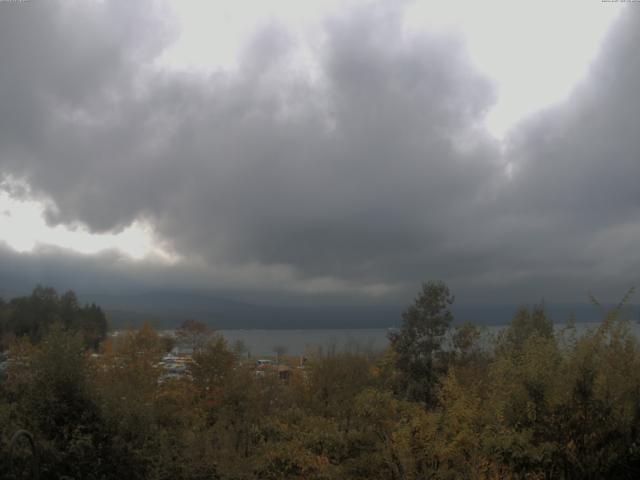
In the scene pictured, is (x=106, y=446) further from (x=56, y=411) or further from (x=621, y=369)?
(x=621, y=369)

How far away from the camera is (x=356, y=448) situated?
22.4 metres

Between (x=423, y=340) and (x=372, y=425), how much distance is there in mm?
26153

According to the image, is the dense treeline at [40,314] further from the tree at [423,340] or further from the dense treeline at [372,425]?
the dense treeline at [372,425]

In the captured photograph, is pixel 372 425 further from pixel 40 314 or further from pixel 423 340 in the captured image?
pixel 40 314

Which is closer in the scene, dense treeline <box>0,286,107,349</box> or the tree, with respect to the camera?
the tree

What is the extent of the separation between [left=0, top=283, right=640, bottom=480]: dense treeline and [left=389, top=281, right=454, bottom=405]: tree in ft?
49.5

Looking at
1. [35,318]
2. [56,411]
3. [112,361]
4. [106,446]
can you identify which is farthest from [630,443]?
[35,318]

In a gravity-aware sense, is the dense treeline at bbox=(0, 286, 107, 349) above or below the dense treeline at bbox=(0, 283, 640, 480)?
above

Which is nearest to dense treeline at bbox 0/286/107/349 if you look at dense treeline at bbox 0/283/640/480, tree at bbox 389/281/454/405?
tree at bbox 389/281/454/405

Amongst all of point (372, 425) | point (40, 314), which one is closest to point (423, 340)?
point (372, 425)

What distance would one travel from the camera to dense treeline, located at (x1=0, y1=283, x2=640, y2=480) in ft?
45.2

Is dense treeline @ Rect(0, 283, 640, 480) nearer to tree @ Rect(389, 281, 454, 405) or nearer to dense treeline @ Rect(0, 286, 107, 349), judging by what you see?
tree @ Rect(389, 281, 454, 405)

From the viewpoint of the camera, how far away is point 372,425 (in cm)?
2147

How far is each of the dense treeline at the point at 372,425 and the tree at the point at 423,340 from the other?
15.1 metres
